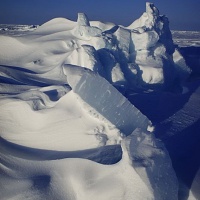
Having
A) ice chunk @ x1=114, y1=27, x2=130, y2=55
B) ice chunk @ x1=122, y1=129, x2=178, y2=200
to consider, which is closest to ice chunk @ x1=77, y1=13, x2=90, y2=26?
ice chunk @ x1=114, y1=27, x2=130, y2=55

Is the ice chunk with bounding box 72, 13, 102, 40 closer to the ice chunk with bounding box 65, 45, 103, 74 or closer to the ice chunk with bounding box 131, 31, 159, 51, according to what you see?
the ice chunk with bounding box 131, 31, 159, 51

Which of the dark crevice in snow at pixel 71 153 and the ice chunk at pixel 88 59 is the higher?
the ice chunk at pixel 88 59

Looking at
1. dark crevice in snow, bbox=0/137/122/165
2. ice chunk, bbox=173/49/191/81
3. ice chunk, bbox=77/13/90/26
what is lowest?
ice chunk, bbox=173/49/191/81

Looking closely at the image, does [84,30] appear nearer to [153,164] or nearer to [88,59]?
[88,59]

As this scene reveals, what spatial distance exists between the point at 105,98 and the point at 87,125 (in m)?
0.59

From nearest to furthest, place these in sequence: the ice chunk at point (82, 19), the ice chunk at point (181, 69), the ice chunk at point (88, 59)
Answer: the ice chunk at point (88, 59) < the ice chunk at point (82, 19) < the ice chunk at point (181, 69)

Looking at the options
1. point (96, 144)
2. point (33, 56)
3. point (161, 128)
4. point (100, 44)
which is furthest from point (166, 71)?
point (96, 144)

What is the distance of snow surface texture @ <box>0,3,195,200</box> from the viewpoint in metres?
3.65

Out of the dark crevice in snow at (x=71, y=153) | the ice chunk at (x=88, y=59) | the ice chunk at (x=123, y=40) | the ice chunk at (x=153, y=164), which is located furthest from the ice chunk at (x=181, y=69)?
the ice chunk at (x=153, y=164)

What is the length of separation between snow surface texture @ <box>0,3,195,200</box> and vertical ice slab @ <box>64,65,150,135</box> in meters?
0.02

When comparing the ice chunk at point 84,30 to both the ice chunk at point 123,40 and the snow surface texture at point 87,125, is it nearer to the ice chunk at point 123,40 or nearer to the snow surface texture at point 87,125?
the snow surface texture at point 87,125

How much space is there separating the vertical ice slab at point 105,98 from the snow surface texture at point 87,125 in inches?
0.7

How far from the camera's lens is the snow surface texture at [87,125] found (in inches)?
144

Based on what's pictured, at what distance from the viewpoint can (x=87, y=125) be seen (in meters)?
5.06
